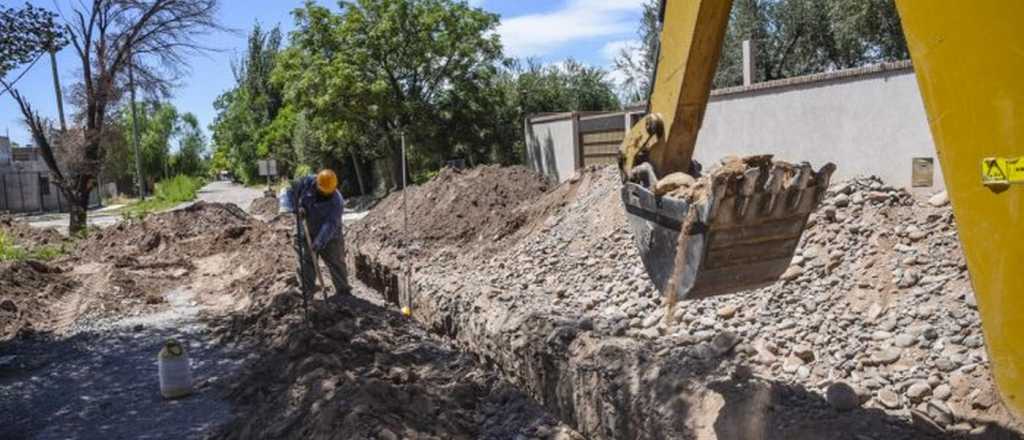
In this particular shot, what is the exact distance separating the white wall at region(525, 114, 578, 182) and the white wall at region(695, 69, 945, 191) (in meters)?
4.94

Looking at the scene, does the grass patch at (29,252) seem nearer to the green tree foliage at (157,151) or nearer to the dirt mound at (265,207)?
the dirt mound at (265,207)

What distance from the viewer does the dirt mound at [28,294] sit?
27.5 feet

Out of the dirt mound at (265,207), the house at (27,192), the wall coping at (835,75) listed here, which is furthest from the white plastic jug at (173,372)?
the house at (27,192)

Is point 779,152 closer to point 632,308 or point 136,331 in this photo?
point 632,308

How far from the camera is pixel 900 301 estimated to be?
6.18 m

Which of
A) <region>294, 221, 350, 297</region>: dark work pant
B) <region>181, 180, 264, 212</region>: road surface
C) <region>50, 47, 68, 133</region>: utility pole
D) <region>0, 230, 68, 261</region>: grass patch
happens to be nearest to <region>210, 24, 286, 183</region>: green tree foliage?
<region>181, 180, 264, 212</region>: road surface

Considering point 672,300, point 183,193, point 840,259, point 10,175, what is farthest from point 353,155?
point 672,300

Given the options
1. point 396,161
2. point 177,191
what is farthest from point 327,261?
point 177,191

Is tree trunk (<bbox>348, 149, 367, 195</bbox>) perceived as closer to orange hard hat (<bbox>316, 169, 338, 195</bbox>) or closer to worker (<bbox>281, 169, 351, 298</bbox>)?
worker (<bbox>281, 169, 351, 298</bbox>)

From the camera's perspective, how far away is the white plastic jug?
18.4ft

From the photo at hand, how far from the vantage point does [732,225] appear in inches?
151

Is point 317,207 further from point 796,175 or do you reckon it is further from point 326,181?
point 796,175

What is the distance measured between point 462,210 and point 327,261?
5580 millimetres

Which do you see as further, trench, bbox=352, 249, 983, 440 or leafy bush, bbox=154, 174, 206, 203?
leafy bush, bbox=154, 174, 206, 203
